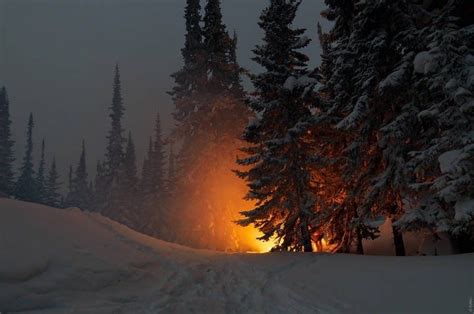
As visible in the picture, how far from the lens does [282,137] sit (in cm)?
1753

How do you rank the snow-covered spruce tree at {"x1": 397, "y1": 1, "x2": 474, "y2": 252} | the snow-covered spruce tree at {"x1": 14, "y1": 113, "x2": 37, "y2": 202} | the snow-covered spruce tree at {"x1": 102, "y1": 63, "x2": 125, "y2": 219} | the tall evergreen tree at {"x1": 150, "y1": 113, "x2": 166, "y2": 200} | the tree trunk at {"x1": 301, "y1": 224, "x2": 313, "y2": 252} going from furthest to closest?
the snow-covered spruce tree at {"x1": 14, "y1": 113, "x2": 37, "y2": 202}, the snow-covered spruce tree at {"x1": 102, "y1": 63, "x2": 125, "y2": 219}, the tall evergreen tree at {"x1": 150, "y1": 113, "x2": 166, "y2": 200}, the tree trunk at {"x1": 301, "y1": 224, "x2": 313, "y2": 252}, the snow-covered spruce tree at {"x1": 397, "y1": 1, "x2": 474, "y2": 252}

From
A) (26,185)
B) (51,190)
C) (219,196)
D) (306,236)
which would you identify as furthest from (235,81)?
(51,190)

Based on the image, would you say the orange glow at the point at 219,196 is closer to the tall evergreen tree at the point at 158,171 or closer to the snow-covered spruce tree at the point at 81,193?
the tall evergreen tree at the point at 158,171

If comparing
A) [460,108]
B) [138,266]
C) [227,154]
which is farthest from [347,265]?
[227,154]

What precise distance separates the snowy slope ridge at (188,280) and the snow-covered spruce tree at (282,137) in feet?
8.74

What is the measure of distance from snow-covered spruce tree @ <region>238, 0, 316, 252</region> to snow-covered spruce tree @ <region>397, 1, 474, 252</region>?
514 centimetres

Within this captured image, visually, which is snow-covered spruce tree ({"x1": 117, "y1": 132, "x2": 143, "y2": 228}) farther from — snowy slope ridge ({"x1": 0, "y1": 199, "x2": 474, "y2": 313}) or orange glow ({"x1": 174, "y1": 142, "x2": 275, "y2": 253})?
snowy slope ridge ({"x1": 0, "y1": 199, "x2": 474, "y2": 313})

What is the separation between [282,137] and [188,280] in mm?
8454

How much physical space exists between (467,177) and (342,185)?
21.7 ft

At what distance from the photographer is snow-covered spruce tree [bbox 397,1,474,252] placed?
33.0 feet

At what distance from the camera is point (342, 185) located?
16.2 metres

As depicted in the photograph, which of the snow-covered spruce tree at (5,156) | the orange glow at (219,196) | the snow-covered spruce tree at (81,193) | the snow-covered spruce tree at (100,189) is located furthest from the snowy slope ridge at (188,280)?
the snow-covered spruce tree at (81,193)

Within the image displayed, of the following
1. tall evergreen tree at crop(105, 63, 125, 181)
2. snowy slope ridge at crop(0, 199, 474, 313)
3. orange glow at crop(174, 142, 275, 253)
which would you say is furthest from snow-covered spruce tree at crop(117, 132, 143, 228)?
snowy slope ridge at crop(0, 199, 474, 313)

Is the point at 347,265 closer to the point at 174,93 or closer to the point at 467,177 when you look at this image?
the point at 467,177
